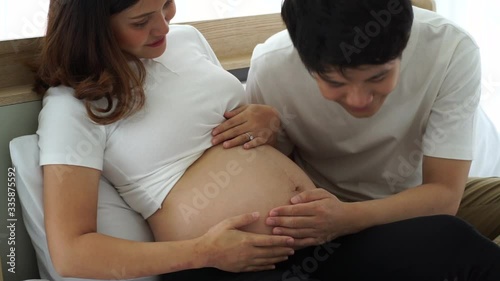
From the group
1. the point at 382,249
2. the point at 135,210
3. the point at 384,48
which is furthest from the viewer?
the point at 135,210

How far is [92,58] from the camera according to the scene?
1427mm

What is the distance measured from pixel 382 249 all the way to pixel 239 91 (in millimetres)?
485

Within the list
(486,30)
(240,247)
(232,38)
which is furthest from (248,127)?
(486,30)

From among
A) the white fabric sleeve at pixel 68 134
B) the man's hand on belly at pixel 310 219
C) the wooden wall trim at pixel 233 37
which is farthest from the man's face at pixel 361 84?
the wooden wall trim at pixel 233 37

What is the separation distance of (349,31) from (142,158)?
0.51 metres

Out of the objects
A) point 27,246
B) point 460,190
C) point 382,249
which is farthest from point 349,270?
point 27,246

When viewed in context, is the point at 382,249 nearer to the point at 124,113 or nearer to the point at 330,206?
the point at 330,206

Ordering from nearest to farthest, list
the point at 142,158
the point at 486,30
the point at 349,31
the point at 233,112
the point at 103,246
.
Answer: the point at 349,31
the point at 103,246
the point at 142,158
the point at 233,112
the point at 486,30

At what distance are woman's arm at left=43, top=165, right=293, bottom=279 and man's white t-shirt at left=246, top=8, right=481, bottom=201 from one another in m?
0.38

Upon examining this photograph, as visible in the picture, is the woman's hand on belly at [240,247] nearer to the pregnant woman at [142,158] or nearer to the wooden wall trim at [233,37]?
the pregnant woman at [142,158]

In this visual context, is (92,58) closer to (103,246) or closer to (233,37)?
(103,246)

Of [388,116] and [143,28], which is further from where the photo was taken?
[388,116]

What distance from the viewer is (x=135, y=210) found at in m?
1.52

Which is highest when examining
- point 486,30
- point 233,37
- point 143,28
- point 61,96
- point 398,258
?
point 143,28
